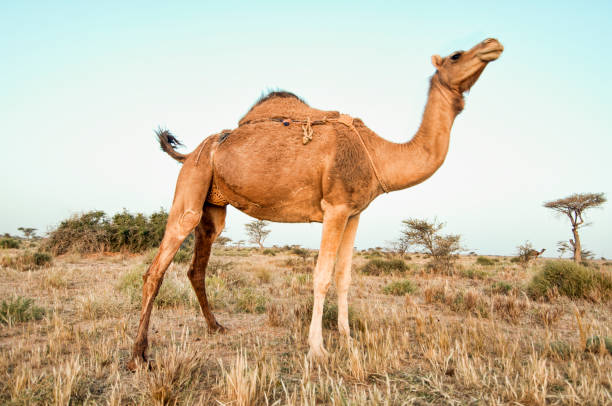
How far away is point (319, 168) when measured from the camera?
4.07 meters

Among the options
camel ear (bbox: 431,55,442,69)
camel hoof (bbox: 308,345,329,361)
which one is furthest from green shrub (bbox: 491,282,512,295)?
camel hoof (bbox: 308,345,329,361)

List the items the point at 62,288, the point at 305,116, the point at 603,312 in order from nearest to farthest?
1. the point at 305,116
2. the point at 603,312
3. the point at 62,288

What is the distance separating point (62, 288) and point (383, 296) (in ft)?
26.2

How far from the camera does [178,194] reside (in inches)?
Answer: 172

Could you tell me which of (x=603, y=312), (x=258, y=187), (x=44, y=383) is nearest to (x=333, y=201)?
(x=258, y=187)

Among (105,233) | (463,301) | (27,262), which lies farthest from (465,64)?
(105,233)

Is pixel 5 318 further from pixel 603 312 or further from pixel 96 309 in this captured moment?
pixel 603 312

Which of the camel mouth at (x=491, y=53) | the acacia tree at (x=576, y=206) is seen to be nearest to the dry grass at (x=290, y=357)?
the camel mouth at (x=491, y=53)

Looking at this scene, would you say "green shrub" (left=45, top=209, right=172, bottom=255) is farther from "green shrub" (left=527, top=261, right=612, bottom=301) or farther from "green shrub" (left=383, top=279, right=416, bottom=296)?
"green shrub" (left=527, top=261, right=612, bottom=301)

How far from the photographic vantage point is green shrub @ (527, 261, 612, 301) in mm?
7855

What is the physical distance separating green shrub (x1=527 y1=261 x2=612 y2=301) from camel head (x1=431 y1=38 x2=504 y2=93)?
653 cm

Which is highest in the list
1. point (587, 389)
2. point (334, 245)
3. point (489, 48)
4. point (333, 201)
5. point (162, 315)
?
point (489, 48)

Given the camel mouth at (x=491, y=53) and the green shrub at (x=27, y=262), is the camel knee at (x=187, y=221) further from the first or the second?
the green shrub at (x=27, y=262)

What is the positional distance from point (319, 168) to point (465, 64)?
235 centimetres
